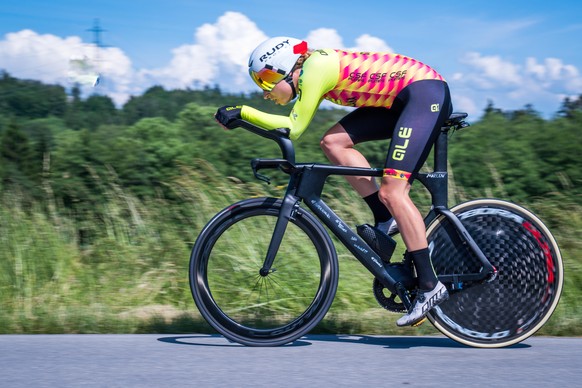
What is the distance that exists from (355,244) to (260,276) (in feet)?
2.23

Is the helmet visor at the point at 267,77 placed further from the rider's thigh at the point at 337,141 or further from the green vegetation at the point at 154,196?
the green vegetation at the point at 154,196

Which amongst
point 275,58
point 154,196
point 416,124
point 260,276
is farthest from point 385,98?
point 154,196

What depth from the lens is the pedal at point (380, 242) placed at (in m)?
4.81

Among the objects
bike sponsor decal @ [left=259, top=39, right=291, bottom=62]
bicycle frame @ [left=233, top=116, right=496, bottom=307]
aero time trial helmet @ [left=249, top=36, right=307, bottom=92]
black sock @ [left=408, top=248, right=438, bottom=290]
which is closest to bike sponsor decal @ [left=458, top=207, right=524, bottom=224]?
bicycle frame @ [left=233, top=116, right=496, bottom=307]

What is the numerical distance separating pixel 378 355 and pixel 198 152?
5752 mm

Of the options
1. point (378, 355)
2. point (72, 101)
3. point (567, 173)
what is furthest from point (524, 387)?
point (72, 101)

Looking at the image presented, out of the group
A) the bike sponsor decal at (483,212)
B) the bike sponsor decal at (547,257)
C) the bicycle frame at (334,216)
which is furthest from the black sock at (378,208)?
the bike sponsor decal at (547,257)

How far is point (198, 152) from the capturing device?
9.68 m

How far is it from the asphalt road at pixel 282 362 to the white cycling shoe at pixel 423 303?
0.17m

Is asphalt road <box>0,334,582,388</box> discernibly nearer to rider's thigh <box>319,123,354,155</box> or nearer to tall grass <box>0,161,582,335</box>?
tall grass <box>0,161,582,335</box>

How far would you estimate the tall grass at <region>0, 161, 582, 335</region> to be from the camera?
5.27 meters

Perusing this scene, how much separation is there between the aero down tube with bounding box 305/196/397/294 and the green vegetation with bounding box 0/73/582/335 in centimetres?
64

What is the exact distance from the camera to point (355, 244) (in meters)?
4.77

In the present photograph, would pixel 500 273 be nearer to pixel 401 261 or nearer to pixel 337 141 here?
pixel 401 261
